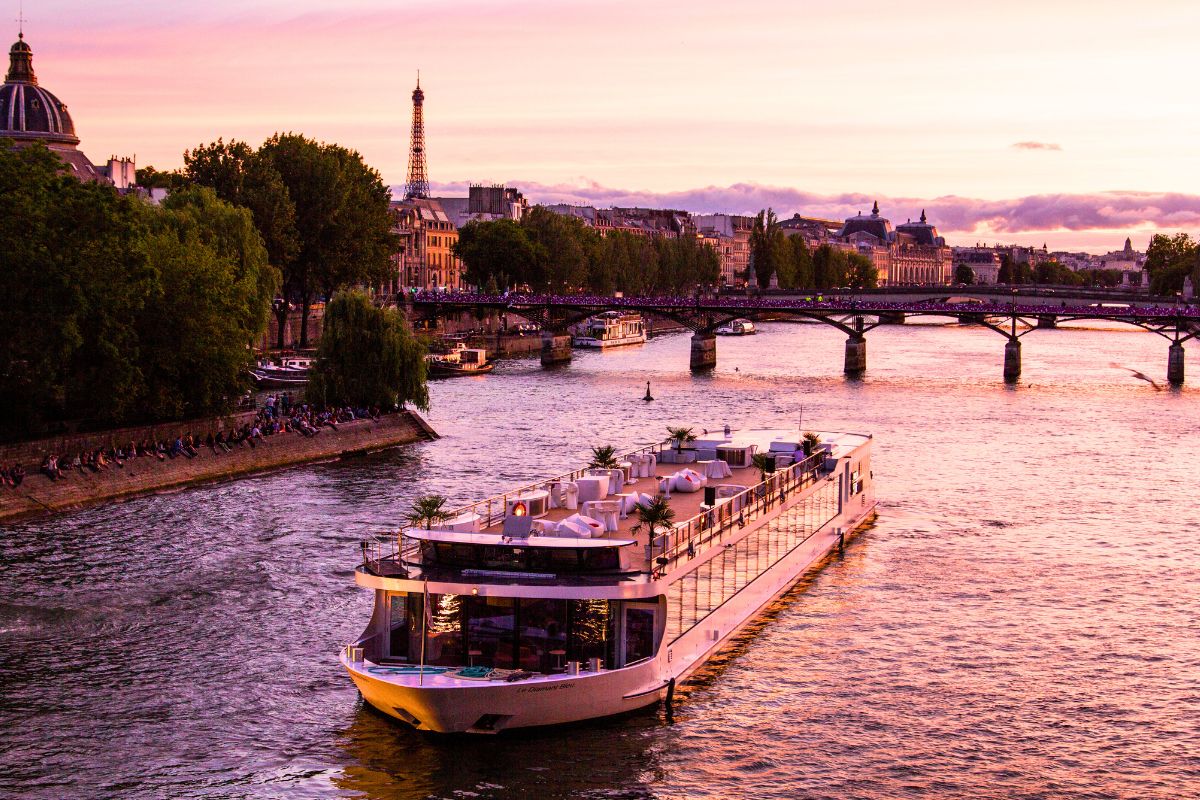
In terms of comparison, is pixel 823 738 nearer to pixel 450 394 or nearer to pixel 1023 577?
pixel 1023 577

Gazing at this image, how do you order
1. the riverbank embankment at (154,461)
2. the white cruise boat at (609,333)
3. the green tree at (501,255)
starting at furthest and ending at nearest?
the green tree at (501,255) → the white cruise boat at (609,333) → the riverbank embankment at (154,461)

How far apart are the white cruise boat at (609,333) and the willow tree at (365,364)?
193 feet

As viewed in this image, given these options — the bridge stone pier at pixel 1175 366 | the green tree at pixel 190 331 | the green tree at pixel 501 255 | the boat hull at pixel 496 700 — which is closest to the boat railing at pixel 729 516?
the boat hull at pixel 496 700

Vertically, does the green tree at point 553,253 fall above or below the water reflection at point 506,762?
above

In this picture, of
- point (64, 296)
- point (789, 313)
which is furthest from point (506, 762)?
point (789, 313)

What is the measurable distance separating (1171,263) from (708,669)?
569 feet

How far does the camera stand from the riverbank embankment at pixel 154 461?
121 ft

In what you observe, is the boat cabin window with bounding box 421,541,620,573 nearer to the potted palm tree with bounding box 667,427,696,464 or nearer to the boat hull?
the boat hull

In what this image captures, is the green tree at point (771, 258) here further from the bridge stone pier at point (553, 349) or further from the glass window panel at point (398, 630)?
the glass window panel at point (398, 630)

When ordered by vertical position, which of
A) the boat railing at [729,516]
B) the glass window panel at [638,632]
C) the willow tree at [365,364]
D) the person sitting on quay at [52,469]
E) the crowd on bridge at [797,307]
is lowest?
the glass window panel at [638,632]

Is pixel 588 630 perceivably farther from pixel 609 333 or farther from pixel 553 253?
pixel 553 253

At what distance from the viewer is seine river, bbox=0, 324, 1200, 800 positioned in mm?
20453

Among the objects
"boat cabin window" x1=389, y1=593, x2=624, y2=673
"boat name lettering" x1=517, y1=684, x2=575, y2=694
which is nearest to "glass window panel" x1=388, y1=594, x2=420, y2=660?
"boat cabin window" x1=389, y1=593, x2=624, y2=673

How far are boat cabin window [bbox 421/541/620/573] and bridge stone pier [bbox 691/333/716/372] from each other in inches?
2814
